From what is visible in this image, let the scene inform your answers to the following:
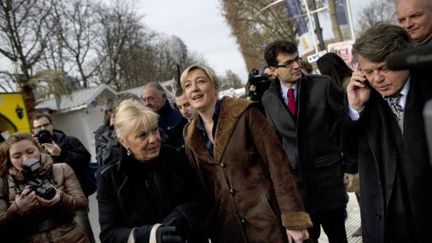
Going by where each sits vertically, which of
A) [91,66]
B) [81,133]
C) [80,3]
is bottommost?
[81,133]

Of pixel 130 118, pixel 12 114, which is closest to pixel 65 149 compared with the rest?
pixel 130 118

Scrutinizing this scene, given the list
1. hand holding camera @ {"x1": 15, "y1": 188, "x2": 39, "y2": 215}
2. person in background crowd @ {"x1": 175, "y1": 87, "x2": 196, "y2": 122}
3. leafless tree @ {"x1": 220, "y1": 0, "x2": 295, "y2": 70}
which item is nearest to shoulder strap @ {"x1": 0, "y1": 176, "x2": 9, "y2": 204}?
hand holding camera @ {"x1": 15, "y1": 188, "x2": 39, "y2": 215}

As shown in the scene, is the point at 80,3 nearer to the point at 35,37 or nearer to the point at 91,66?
the point at 91,66

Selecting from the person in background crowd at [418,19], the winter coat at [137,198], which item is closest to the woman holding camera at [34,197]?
the winter coat at [137,198]

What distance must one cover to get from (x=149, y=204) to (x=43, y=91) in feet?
58.6

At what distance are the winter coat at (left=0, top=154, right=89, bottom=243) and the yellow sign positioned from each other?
11.4m

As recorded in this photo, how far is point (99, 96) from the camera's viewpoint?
31969mm

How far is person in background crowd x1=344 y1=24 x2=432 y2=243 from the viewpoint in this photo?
6.63ft

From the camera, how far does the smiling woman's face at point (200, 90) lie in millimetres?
2830

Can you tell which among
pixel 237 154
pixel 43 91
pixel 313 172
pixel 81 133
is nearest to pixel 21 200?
pixel 237 154

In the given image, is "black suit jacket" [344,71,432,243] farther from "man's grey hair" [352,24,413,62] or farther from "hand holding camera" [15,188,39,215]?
"hand holding camera" [15,188,39,215]

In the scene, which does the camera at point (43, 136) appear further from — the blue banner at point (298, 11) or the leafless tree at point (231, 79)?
the leafless tree at point (231, 79)

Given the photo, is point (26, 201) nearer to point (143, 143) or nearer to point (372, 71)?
point (143, 143)

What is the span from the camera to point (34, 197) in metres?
3.10
